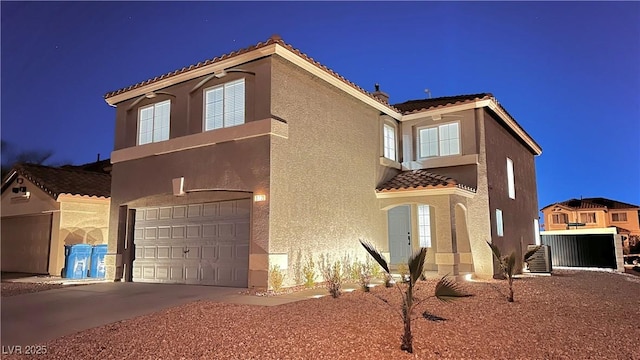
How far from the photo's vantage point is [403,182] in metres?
15.3

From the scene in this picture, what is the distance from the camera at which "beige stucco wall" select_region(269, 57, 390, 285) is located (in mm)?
11391

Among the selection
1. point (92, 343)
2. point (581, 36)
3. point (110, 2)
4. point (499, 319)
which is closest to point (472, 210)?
point (499, 319)

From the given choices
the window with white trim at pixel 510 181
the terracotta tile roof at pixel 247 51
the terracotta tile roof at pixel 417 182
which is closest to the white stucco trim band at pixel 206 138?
the terracotta tile roof at pixel 247 51

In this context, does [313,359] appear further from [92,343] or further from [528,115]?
[528,115]

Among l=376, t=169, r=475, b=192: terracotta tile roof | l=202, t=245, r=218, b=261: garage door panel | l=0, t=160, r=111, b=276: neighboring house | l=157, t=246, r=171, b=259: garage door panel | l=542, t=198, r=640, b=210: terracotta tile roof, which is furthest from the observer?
l=542, t=198, r=640, b=210: terracotta tile roof

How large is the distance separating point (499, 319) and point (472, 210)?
8.03 m

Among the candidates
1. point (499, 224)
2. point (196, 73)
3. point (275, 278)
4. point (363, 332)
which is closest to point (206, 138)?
point (196, 73)

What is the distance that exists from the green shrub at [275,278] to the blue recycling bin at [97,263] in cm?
801

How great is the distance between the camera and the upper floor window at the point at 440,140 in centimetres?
1619

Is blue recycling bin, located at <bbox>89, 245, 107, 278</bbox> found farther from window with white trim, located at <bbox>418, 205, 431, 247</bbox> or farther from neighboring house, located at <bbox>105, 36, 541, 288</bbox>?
window with white trim, located at <bbox>418, 205, 431, 247</bbox>

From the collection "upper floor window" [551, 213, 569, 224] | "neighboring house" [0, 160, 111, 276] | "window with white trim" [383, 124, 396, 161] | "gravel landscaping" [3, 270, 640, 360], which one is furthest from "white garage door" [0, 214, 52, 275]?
"upper floor window" [551, 213, 569, 224]

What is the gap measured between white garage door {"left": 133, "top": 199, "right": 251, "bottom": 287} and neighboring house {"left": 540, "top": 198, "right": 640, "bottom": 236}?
39780mm

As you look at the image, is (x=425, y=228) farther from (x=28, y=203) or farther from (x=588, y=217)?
(x=588, y=217)

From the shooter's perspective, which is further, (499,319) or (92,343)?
(499,319)
